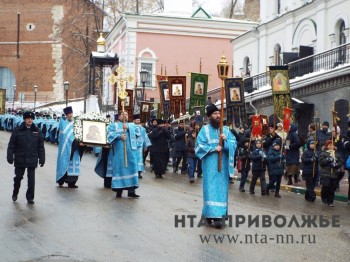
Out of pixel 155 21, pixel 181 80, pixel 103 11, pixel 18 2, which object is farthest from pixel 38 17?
pixel 181 80

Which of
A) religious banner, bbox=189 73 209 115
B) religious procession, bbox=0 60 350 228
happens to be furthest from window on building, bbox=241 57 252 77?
religious procession, bbox=0 60 350 228

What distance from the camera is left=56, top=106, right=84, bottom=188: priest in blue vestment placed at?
1766 centimetres

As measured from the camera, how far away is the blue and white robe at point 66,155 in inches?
696

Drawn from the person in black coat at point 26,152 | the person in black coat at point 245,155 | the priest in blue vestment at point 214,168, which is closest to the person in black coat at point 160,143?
the person in black coat at point 245,155

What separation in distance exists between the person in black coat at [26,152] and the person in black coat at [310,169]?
593 cm

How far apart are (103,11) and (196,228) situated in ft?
156

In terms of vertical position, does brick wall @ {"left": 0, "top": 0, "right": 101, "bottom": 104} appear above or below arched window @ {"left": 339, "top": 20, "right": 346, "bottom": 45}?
above

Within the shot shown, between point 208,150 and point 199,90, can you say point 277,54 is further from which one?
point 208,150

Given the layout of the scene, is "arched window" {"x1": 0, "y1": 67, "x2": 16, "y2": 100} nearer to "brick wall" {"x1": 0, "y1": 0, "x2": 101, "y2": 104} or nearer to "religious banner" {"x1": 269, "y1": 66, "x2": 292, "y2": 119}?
"brick wall" {"x1": 0, "y1": 0, "x2": 101, "y2": 104}

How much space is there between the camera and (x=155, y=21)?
47562 millimetres

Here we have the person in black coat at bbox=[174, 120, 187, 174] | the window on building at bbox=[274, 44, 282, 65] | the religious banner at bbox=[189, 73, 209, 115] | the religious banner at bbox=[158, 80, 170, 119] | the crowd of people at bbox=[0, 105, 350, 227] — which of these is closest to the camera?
the crowd of people at bbox=[0, 105, 350, 227]

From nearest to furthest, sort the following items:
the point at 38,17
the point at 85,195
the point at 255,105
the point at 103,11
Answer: the point at 85,195, the point at 255,105, the point at 103,11, the point at 38,17

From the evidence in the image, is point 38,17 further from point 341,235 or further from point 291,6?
point 341,235

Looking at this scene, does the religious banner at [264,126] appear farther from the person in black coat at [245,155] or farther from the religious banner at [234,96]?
the religious banner at [234,96]
